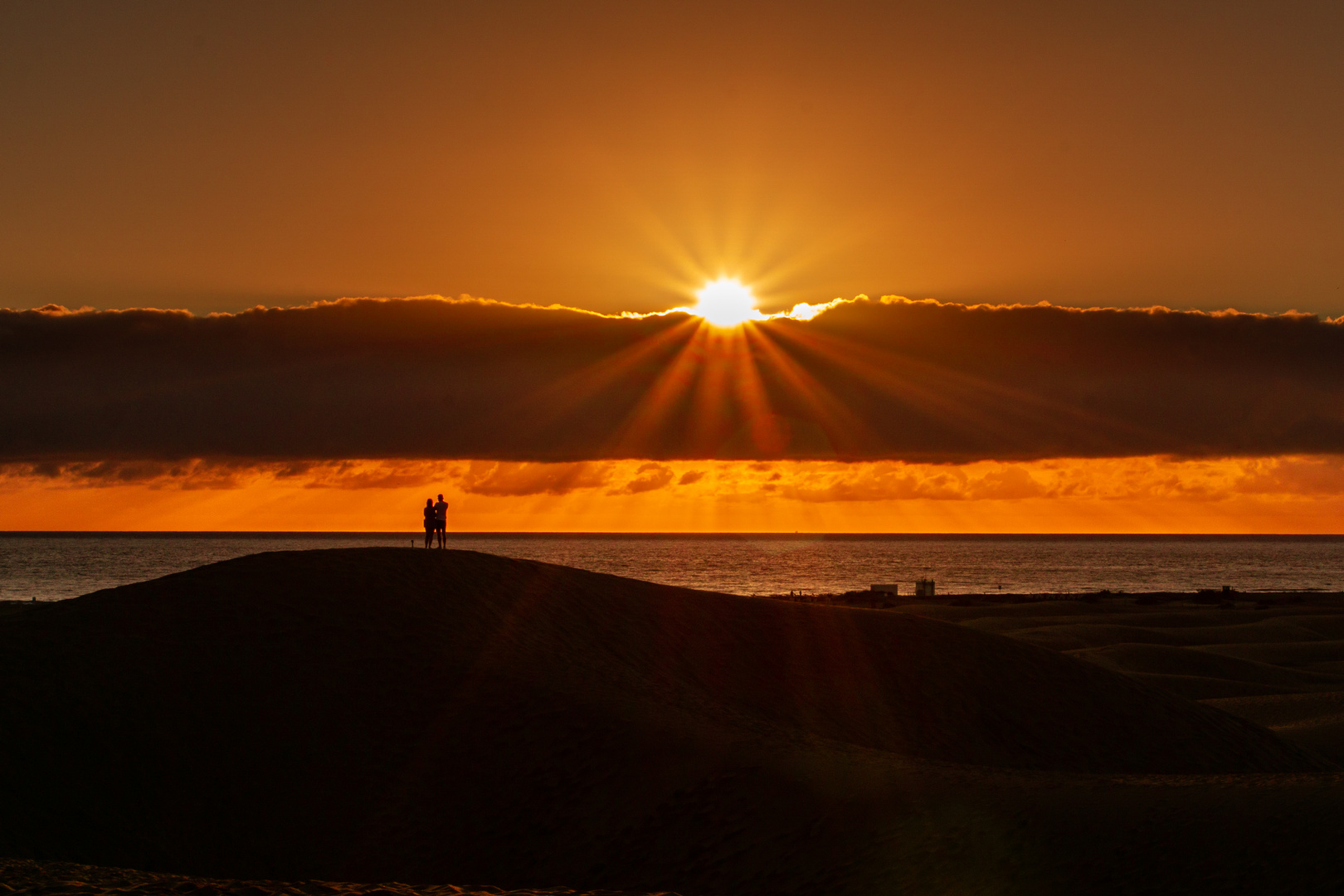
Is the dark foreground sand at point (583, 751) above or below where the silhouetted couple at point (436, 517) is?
below

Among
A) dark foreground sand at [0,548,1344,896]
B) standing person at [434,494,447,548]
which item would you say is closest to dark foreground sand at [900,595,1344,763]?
dark foreground sand at [0,548,1344,896]

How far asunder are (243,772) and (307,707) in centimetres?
132

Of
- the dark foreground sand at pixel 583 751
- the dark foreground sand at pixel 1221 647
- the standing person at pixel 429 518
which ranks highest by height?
the standing person at pixel 429 518

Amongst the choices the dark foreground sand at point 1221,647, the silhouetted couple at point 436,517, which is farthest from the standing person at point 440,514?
the dark foreground sand at point 1221,647

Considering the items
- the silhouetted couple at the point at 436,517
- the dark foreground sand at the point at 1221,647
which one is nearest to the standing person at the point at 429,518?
the silhouetted couple at the point at 436,517

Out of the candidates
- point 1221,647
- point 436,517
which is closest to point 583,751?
point 436,517

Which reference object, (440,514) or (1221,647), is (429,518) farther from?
(1221,647)

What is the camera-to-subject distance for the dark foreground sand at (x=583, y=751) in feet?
29.2

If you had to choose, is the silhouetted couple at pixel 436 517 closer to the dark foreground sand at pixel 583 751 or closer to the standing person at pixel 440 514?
the standing person at pixel 440 514

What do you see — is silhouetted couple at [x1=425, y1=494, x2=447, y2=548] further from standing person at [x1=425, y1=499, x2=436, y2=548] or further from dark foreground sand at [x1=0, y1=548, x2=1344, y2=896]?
dark foreground sand at [x1=0, y1=548, x2=1344, y2=896]

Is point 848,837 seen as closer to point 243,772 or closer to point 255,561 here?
point 243,772

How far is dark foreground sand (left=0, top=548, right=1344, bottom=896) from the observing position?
8.90 m

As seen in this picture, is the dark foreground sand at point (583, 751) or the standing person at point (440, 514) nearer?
the dark foreground sand at point (583, 751)

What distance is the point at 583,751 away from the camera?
12.1 m
